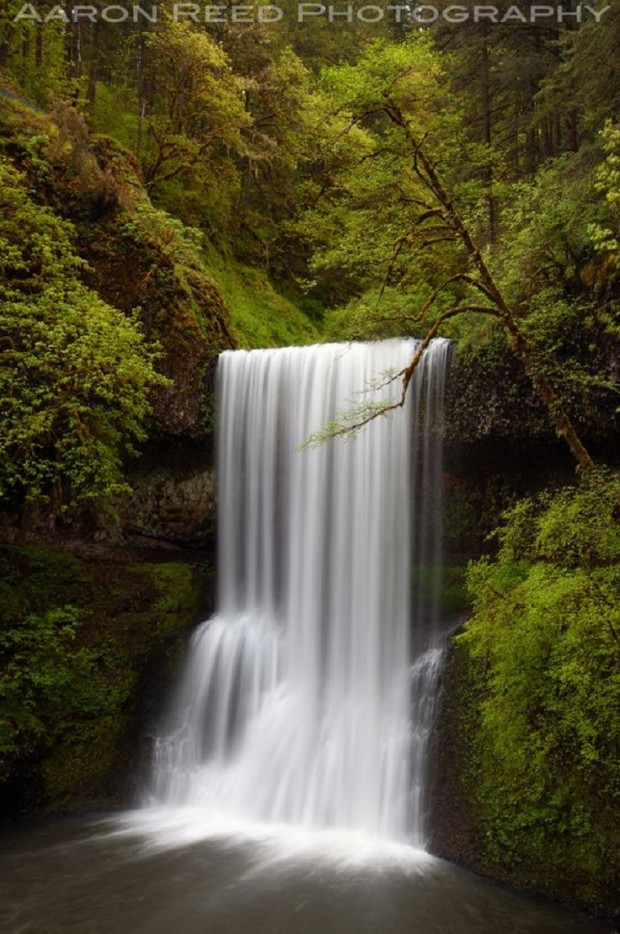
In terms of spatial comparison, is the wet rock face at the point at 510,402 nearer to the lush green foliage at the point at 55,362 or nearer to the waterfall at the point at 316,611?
the waterfall at the point at 316,611

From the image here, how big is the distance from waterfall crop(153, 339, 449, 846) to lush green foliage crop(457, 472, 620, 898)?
1.20 meters

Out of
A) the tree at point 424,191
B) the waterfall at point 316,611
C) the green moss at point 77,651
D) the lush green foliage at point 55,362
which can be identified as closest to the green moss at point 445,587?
the waterfall at point 316,611

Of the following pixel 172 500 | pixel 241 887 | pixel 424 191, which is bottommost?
pixel 241 887

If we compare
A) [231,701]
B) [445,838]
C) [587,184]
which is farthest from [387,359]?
[445,838]

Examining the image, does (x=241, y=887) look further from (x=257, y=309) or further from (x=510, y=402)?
(x=257, y=309)

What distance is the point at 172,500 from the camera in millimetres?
12188

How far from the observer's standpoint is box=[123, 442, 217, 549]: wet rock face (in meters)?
12.1

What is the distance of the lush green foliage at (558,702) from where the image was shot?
6234 millimetres

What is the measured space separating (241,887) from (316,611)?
4.32 meters

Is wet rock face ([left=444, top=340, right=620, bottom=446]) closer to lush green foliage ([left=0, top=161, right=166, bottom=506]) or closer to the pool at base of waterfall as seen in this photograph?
lush green foliage ([left=0, top=161, right=166, bottom=506])

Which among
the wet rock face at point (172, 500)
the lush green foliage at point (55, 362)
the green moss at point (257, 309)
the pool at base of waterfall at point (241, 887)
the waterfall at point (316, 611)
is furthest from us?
the green moss at point (257, 309)

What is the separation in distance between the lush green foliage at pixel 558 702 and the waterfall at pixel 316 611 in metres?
1.20

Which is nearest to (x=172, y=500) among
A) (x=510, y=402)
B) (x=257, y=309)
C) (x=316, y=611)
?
(x=316, y=611)

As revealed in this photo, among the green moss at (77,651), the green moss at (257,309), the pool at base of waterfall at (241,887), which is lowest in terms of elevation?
the pool at base of waterfall at (241,887)
